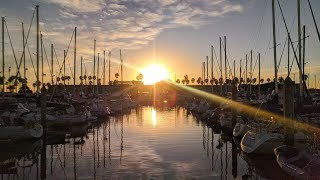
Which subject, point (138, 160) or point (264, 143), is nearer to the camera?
point (138, 160)

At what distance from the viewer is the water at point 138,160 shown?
2070 cm

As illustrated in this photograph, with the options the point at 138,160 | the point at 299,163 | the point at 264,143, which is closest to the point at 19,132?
the point at 138,160

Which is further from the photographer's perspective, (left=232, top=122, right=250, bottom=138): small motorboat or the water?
(left=232, top=122, right=250, bottom=138): small motorboat

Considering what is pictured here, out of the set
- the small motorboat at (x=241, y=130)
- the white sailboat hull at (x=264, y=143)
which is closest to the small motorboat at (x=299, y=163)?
the white sailboat hull at (x=264, y=143)

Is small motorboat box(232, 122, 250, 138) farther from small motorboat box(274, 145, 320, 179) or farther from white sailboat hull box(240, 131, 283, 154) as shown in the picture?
small motorboat box(274, 145, 320, 179)

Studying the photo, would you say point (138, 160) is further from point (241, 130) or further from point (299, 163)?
point (241, 130)

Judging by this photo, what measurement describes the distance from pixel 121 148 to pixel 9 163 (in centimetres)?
902

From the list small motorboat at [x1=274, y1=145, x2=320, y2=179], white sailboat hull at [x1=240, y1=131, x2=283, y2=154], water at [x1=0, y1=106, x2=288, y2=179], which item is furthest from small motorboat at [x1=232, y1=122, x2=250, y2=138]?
small motorboat at [x1=274, y1=145, x2=320, y2=179]

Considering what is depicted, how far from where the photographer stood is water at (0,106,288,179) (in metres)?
20.7

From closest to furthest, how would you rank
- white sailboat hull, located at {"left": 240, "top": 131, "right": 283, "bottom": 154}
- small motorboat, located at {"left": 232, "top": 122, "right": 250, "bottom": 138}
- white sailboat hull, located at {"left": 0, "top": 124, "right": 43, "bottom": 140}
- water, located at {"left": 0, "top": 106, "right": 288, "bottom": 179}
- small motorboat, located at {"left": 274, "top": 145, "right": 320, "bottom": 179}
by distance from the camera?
small motorboat, located at {"left": 274, "top": 145, "right": 320, "bottom": 179} → water, located at {"left": 0, "top": 106, "right": 288, "bottom": 179} → white sailboat hull, located at {"left": 240, "top": 131, "right": 283, "bottom": 154} → white sailboat hull, located at {"left": 0, "top": 124, "right": 43, "bottom": 140} → small motorboat, located at {"left": 232, "top": 122, "right": 250, "bottom": 138}

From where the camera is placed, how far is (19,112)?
1572 inches

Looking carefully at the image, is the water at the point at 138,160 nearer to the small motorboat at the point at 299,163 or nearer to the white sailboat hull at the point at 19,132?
the white sailboat hull at the point at 19,132

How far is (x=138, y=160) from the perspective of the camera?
24438 millimetres

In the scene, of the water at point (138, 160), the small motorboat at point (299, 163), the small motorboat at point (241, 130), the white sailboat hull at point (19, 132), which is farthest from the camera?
the small motorboat at point (241, 130)
